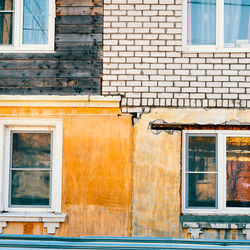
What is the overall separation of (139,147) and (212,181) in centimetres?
133

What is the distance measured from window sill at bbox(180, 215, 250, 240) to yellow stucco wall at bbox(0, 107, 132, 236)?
961 millimetres

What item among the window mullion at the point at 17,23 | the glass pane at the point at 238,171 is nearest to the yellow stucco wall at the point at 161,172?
the glass pane at the point at 238,171

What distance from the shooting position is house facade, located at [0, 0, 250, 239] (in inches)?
214

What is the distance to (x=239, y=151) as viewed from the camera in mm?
5566

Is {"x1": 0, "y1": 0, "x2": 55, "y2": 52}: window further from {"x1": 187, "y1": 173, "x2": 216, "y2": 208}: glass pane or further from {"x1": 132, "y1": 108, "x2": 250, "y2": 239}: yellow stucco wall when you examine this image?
{"x1": 187, "y1": 173, "x2": 216, "y2": 208}: glass pane

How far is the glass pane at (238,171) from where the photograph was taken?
554 cm

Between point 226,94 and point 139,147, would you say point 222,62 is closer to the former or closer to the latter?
point 226,94

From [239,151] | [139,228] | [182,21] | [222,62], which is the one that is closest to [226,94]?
[222,62]

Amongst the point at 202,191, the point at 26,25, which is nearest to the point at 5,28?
the point at 26,25

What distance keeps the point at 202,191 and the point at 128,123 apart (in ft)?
5.39

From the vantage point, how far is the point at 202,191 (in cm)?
554

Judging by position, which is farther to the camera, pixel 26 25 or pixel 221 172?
pixel 26 25

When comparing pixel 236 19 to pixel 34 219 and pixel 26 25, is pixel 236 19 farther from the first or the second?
pixel 34 219

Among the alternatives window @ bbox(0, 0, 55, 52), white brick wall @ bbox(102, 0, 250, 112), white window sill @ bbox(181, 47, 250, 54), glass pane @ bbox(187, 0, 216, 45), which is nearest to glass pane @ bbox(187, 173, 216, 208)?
white brick wall @ bbox(102, 0, 250, 112)
